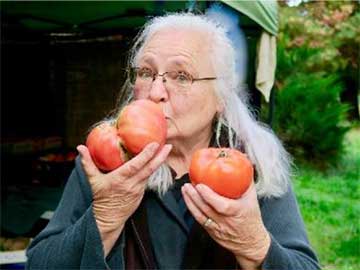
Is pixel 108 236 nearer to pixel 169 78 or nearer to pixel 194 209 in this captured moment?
pixel 194 209

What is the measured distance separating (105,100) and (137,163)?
6640mm

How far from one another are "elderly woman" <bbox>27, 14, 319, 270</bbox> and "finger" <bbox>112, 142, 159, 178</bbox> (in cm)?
1

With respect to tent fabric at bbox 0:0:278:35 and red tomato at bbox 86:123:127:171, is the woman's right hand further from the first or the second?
tent fabric at bbox 0:0:278:35

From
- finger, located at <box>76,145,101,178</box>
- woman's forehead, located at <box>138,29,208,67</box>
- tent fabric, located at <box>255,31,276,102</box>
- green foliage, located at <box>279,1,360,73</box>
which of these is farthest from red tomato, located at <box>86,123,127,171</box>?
green foliage, located at <box>279,1,360,73</box>

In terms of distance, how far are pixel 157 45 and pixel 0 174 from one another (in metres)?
4.91

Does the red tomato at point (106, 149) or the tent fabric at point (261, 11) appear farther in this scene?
the tent fabric at point (261, 11)

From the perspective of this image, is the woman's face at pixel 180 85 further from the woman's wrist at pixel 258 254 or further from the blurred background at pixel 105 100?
the blurred background at pixel 105 100

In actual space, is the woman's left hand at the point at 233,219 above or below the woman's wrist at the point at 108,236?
above

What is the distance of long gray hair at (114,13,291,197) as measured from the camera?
1.64m

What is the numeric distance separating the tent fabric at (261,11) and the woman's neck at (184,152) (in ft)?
7.29

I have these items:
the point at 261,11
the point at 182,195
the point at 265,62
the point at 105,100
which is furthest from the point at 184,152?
the point at 105,100

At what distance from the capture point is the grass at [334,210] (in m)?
5.16

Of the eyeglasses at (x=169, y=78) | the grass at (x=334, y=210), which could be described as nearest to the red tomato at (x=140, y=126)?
the eyeglasses at (x=169, y=78)

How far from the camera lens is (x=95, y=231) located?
1.39 meters
